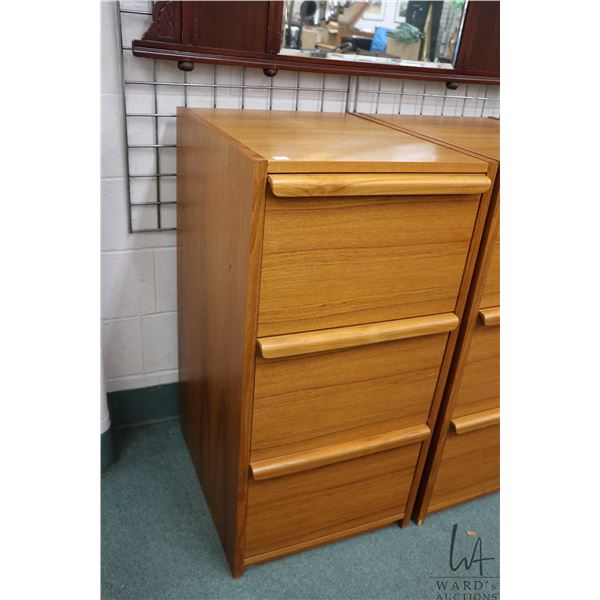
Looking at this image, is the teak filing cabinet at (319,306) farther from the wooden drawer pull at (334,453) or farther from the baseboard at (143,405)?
the baseboard at (143,405)

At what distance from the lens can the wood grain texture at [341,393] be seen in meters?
0.91

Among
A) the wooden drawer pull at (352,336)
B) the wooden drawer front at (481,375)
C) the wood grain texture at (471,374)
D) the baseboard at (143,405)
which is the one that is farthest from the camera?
the baseboard at (143,405)

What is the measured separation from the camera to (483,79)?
1.44 metres

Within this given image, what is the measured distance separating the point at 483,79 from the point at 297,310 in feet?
3.30

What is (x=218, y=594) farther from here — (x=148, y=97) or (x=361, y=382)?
(x=148, y=97)

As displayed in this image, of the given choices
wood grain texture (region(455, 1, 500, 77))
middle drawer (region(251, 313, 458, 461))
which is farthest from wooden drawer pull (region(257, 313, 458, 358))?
wood grain texture (region(455, 1, 500, 77))

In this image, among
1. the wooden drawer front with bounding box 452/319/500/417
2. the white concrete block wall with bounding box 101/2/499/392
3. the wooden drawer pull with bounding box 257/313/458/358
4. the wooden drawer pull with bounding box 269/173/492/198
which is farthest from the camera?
the white concrete block wall with bounding box 101/2/499/392

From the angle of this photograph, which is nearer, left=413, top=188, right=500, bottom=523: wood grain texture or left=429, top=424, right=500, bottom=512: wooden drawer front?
left=413, top=188, right=500, bottom=523: wood grain texture

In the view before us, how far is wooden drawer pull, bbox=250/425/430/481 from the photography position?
0.96m

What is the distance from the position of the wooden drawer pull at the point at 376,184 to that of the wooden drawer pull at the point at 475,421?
524 millimetres

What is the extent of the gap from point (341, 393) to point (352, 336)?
0.45 ft

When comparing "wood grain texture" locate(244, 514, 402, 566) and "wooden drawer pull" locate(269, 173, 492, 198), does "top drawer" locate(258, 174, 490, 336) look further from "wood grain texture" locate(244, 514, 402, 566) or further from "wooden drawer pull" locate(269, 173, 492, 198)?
"wood grain texture" locate(244, 514, 402, 566)

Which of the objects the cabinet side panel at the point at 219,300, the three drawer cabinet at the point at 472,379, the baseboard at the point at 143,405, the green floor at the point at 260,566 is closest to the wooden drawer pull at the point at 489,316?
the three drawer cabinet at the point at 472,379

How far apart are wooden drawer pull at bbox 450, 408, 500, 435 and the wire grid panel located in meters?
0.83
